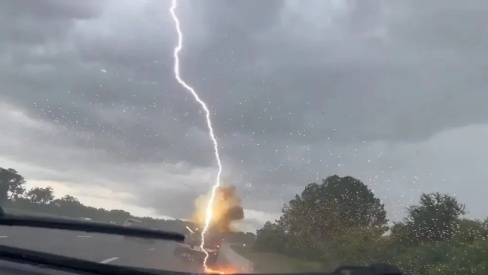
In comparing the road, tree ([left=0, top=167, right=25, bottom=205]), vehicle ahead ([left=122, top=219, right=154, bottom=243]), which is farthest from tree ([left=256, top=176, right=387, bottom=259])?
tree ([left=0, top=167, right=25, bottom=205])

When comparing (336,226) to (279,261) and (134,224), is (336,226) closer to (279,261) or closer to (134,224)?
(279,261)

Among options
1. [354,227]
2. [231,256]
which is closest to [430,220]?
[354,227]

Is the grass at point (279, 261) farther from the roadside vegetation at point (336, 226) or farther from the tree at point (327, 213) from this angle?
the tree at point (327, 213)

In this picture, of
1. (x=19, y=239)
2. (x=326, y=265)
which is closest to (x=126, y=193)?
(x=19, y=239)

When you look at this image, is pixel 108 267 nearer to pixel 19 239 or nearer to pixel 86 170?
pixel 19 239

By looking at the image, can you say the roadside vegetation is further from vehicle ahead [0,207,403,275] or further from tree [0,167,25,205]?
vehicle ahead [0,207,403,275]

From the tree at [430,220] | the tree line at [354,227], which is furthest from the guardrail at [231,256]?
the tree at [430,220]
